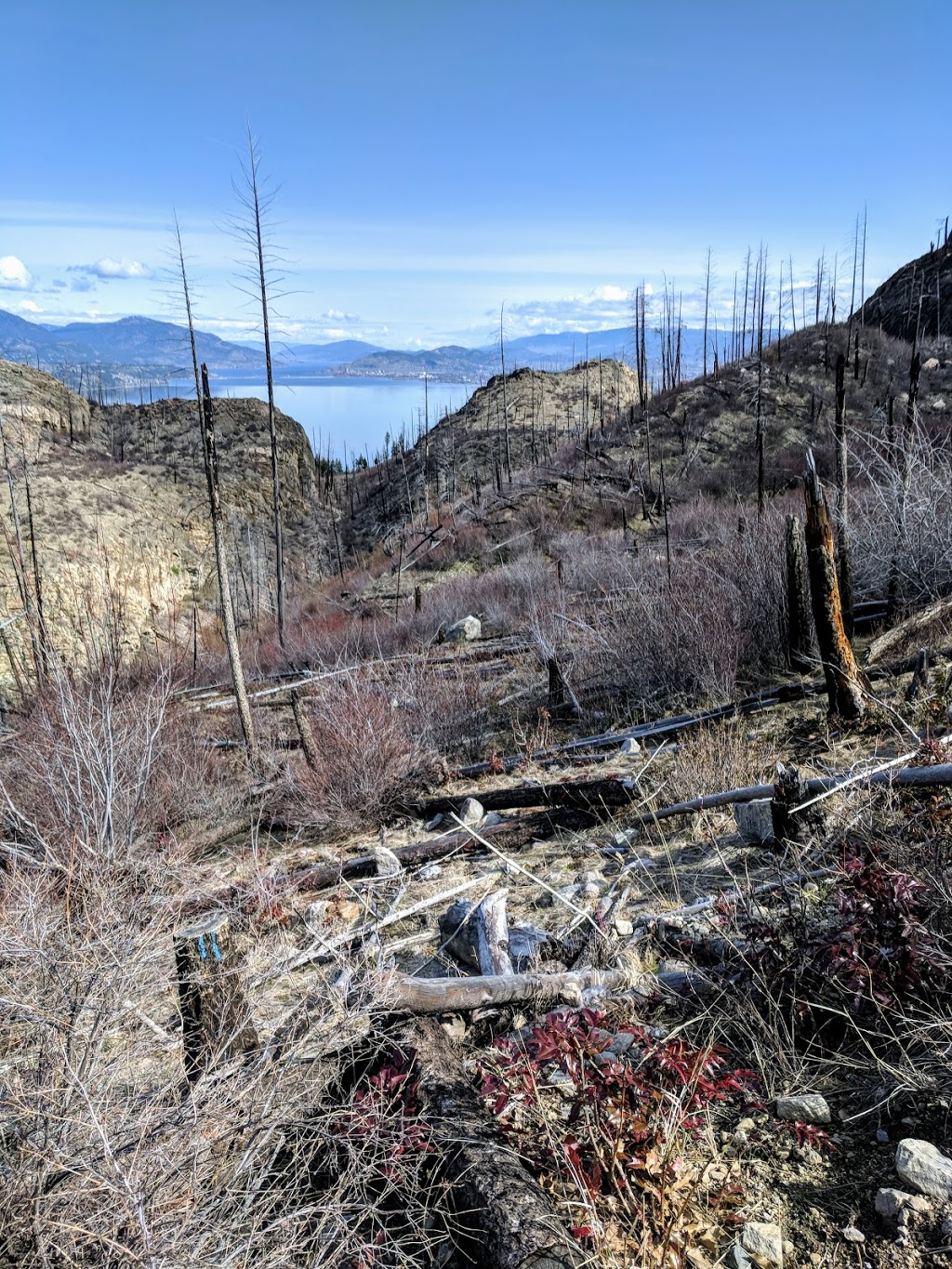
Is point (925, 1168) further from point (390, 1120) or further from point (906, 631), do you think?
point (906, 631)

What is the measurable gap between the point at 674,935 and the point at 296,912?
8.13 feet

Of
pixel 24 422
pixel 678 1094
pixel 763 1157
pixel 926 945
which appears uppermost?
pixel 24 422

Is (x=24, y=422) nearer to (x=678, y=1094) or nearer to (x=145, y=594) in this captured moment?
(x=145, y=594)

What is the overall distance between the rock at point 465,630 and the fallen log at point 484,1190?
47.0 feet

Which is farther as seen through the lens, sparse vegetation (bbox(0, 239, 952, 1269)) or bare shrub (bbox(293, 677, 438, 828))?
bare shrub (bbox(293, 677, 438, 828))

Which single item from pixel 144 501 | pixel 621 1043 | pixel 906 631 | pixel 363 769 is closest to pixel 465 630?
pixel 363 769

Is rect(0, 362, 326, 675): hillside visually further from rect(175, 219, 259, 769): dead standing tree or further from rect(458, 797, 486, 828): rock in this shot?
rect(458, 797, 486, 828): rock

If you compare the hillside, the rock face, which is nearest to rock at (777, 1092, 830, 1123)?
the hillside

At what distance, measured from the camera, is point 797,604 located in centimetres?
824

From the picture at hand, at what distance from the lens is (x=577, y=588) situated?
59.3 ft

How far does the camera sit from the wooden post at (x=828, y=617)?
6.52 metres

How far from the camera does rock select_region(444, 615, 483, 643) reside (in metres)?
17.7

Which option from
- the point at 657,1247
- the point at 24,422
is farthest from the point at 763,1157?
the point at 24,422

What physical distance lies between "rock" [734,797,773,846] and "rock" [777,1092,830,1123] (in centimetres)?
227
